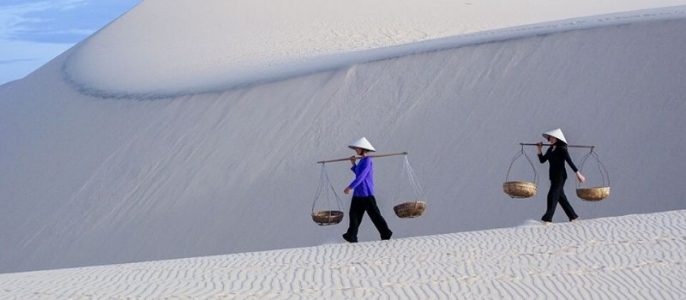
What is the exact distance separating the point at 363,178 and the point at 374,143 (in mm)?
14298

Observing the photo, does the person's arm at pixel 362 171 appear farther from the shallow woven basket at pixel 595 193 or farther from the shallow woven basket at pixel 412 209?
the shallow woven basket at pixel 595 193

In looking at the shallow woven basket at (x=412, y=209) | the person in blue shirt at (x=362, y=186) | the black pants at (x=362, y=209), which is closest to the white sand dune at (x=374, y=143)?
the shallow woven basket at (x=412, y=209)

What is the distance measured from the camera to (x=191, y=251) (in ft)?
95.6

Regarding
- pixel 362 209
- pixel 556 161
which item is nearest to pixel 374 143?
pixel 556 161

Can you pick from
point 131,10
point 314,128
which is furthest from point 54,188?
point 131,10

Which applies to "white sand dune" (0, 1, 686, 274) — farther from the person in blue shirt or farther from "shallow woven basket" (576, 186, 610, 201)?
the person in blue shirt

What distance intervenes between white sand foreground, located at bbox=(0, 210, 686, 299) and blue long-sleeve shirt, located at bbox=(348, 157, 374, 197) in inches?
27.7

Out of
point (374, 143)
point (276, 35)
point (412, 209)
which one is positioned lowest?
point (412, 209)

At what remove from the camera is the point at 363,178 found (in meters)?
16.2

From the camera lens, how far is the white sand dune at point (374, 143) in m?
26.7

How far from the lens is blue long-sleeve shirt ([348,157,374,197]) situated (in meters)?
16.1

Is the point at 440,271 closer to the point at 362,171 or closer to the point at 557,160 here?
the point at 362,171

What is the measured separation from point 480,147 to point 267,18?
23737mm

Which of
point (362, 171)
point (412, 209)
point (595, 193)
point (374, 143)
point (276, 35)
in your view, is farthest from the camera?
point (276, 35)
